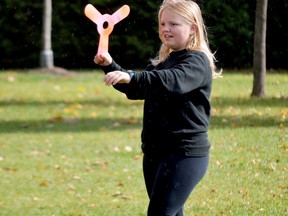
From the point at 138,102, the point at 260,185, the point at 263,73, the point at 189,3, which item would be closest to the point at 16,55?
the point at 138,102

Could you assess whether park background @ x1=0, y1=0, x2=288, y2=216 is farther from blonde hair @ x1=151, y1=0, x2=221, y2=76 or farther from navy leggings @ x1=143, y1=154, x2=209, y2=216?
blonde hair @ x1=151, y1=0, x2=221, y2=76

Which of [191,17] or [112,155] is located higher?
[191,17]

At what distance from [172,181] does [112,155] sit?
13.5 feet

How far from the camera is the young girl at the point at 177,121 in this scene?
12.1ft

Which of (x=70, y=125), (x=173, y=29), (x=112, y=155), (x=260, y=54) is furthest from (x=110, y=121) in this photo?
(x=173, y=29)

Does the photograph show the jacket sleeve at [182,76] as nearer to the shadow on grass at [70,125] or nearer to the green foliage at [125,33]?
the shadow on grass at [70,125]

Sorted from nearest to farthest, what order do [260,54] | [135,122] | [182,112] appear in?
[182,112]
[135,122]
[260,54]

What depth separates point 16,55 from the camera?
16.9m

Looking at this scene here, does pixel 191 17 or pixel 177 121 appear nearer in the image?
pixel 177 121

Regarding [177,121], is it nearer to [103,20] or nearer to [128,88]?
[128,88]

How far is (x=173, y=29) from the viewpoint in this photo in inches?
149

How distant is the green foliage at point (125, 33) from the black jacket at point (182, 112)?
10422 millimetres

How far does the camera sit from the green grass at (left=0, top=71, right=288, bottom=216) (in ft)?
19.0

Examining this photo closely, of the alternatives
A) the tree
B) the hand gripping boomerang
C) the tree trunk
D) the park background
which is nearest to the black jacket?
the hand gripping boomerang
